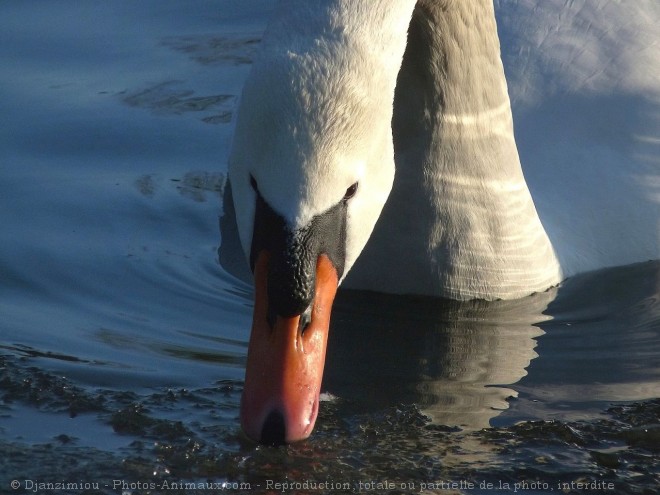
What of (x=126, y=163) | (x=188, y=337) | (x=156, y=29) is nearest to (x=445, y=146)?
(x=188, y=337)

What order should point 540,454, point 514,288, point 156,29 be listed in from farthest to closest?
point 156,29 < point 514,288 < point 540,454

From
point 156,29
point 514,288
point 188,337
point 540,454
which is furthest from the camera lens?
point 156,29

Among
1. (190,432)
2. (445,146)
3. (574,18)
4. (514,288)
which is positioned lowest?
(190,432)

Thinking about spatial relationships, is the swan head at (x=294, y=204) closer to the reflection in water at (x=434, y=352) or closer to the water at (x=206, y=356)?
the water at (x=206, y=356)

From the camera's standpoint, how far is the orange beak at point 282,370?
510 centimetres

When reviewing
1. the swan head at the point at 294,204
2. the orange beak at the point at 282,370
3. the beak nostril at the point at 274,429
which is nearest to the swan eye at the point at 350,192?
the swan head at the point at 294,204

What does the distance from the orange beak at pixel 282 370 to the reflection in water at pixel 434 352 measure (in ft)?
2.39

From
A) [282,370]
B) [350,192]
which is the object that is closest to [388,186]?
[350,192]

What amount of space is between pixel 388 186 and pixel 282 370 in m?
0.92

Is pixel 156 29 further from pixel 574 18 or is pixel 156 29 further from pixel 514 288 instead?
pixel 514 288

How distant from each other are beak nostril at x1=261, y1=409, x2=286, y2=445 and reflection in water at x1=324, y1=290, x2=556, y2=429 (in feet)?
2.70

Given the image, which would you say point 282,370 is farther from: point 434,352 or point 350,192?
point 434,352

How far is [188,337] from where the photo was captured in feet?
21.1

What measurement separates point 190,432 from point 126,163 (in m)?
3.11
